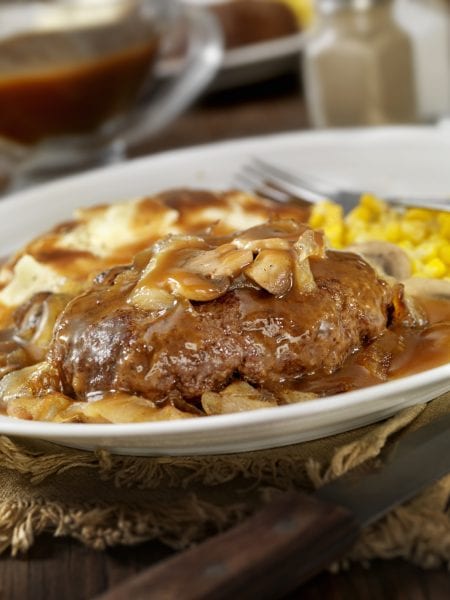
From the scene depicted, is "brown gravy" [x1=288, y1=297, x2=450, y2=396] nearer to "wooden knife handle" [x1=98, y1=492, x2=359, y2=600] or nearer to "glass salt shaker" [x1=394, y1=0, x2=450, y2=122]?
"wooden knife handle" [x1=98, y1=492, x2=359, y2=600]

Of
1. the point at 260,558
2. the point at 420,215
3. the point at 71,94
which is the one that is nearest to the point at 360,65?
the point at 71,94

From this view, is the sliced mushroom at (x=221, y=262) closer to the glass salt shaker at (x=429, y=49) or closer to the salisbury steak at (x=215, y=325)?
the salisbury steak at (x=215, y=325)

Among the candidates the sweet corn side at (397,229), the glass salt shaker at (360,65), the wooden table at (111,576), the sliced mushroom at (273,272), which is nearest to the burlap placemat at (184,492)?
the wooden table at (111,576)

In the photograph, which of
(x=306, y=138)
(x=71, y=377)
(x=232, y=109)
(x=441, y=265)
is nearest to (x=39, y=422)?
(x=71, y=377)

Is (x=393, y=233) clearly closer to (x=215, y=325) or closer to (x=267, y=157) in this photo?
(x=215, y=325)

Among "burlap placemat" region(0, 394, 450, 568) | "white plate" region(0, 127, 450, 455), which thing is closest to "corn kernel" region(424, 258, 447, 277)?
"burlap placemat" region(0, 394, 450, 568)
